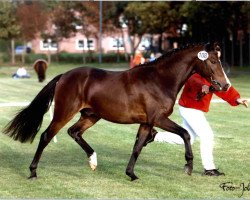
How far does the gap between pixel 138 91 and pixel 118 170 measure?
5.13ft

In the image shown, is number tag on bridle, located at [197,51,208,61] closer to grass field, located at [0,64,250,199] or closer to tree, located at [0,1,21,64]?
grass field, located at [0,64,250,199]

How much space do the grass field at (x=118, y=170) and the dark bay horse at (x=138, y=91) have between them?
37cm

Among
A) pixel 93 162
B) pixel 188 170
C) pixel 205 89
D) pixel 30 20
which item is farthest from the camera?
pixel 30 20

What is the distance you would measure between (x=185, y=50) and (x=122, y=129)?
6.72 meters

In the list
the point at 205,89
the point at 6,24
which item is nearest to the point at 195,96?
the point at 205,89

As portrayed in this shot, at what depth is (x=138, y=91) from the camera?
9977mm

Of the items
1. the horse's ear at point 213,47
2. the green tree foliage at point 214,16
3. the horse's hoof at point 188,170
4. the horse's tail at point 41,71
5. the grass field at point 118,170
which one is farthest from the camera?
the green tree foliage at point 214,16

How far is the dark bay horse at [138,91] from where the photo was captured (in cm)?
984

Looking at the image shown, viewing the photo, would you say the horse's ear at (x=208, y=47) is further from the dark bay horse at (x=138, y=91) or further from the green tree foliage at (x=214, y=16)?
the green tree foliage at (x=214, y=16)

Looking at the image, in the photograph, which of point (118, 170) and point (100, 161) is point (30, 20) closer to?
point (100, 161)

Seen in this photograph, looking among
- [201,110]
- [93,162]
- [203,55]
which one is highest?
[203,55]

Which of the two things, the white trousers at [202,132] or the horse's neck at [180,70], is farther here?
the white trousers at [202,132]

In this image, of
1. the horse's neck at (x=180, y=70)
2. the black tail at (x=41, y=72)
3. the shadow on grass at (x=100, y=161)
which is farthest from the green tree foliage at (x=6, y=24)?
the horse's neck at (x=180, y=70)

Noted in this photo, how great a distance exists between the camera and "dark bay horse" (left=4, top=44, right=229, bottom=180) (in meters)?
9.84
